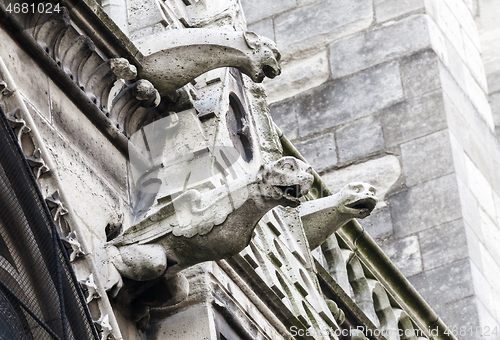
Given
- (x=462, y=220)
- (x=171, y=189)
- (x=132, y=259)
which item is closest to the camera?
(x=132, y=259)

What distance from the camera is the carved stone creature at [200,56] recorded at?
4.68 meters

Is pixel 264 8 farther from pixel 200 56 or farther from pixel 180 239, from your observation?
pixel 180 239

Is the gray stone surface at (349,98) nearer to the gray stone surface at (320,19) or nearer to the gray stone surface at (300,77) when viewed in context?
the gray stone surface at (300,77)

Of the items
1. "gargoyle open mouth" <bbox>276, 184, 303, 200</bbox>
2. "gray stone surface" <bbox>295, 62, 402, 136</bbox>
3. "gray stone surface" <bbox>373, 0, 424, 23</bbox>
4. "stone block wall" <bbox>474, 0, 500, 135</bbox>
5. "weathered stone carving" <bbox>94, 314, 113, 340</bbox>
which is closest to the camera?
"weathered stone carving" <bbox>94, 314, 113, 340</bbox>

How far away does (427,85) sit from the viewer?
29.3ft

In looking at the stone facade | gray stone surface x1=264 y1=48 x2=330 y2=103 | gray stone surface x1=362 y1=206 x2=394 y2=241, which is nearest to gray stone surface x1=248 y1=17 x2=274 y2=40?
gray stone surface x1=264 y1=48 x2=330 y2=103

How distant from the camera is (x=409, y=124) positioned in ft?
29.1

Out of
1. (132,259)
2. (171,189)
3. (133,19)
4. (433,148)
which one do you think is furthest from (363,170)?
(132,259)

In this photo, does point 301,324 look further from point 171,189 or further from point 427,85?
point 427,85

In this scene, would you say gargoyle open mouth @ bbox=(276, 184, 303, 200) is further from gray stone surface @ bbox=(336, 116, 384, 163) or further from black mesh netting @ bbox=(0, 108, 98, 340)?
gray stone surface @ bbox=(336, 116, 384, 163)

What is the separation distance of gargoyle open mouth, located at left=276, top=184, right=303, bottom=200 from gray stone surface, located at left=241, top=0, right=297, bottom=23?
6035 mm

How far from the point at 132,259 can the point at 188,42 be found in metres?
1.10

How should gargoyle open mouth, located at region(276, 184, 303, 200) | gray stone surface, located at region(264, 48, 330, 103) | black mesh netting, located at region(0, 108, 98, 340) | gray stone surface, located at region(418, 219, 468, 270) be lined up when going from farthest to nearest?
gray stone surface, located at region(264, 48, 330, 103) → gray stone surface, located at region(418, 219, 468, 270) → gargoyle open mouth, located at region(276, 184, 303, 200) → black mesh netting, located at region(0, 108, 98, 340)

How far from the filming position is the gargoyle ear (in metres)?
4.70
